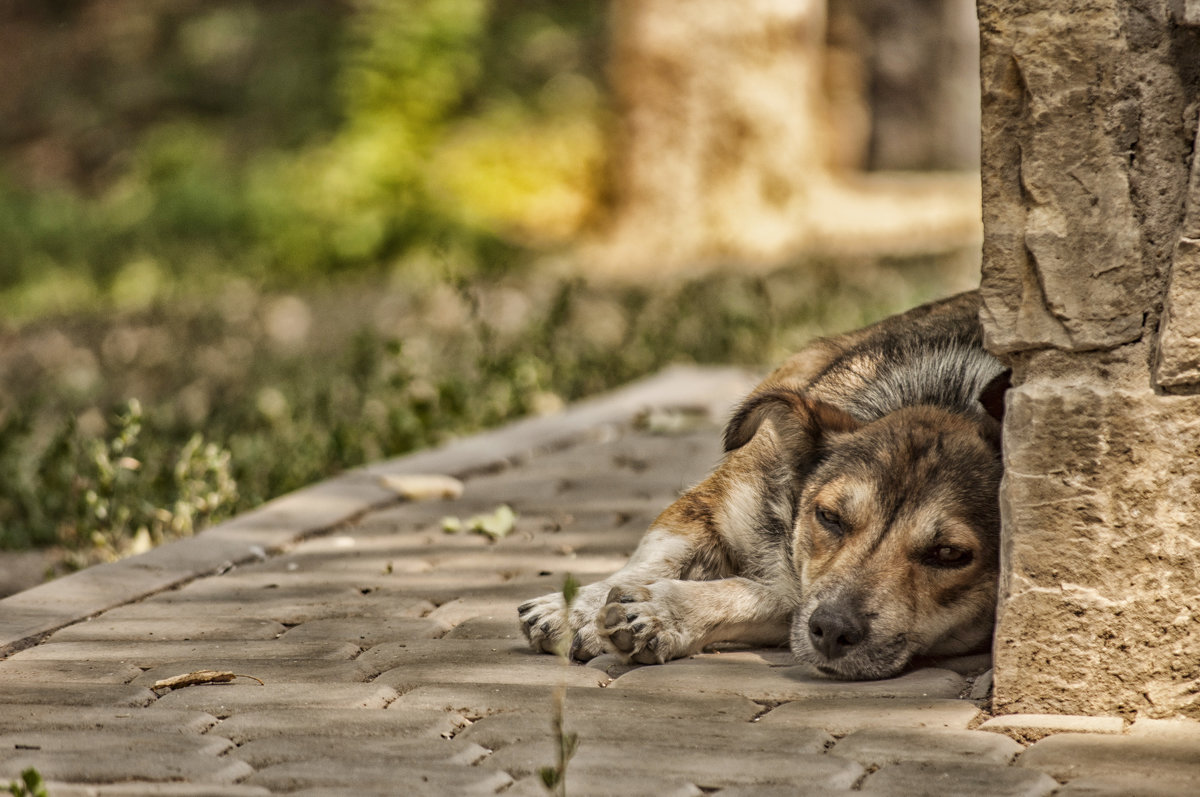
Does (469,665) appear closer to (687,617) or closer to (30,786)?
(687,617)

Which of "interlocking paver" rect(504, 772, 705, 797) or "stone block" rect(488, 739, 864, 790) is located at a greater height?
"interlocking paver" rect(504, 772, 705, 797)

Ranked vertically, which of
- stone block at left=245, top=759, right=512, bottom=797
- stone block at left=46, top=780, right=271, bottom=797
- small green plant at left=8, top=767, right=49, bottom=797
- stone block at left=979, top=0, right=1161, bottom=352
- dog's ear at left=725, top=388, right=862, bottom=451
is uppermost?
stone block at left=979, top=0, right=1161, bottom=352

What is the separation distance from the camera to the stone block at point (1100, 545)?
2.89m

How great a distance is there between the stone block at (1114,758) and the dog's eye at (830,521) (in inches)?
38.8

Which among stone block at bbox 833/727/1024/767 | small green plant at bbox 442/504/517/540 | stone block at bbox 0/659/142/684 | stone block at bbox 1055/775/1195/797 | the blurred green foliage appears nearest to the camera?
stone block at bbox 1055/775/1195/797

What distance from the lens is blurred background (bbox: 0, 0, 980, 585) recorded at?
25.0ft

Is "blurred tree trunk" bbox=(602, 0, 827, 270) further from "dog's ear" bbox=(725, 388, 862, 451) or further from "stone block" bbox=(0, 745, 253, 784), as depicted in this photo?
"stone block" bbox=(0, 745, 253, 784)

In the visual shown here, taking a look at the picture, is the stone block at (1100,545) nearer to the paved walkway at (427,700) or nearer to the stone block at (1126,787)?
the paved walkway at (427,700)

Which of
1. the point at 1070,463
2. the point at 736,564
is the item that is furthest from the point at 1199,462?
the point at 736,564

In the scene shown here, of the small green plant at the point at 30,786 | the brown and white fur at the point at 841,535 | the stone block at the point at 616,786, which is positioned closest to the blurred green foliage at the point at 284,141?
the brown and white fur at the point at 841,535

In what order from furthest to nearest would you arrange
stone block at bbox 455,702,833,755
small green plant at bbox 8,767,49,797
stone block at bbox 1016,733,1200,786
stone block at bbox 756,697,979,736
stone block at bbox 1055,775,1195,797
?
1. stone block at bbox 756,697,979,736
2. stone block at bbox 455,702,833,755
3. stone block at bbox 1016,733,1200,786
4. stone block at bbox 1055,775,1195,797
5. small green plant at bbox 8,767,49,797

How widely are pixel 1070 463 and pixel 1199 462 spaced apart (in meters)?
0.26

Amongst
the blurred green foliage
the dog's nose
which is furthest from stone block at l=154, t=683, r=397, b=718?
the blurred green foliage

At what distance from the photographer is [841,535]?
12.3 feet
